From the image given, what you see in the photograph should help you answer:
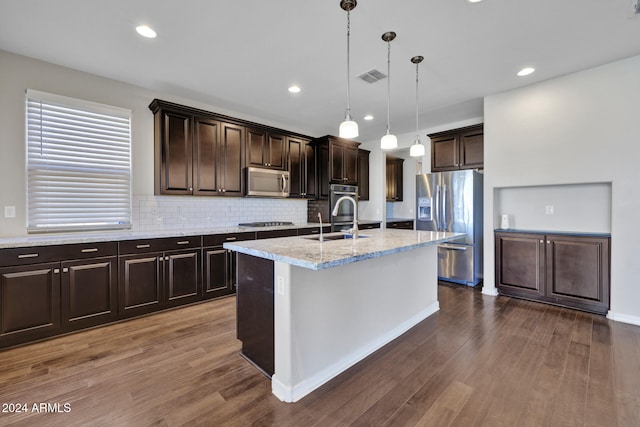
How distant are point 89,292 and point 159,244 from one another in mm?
754

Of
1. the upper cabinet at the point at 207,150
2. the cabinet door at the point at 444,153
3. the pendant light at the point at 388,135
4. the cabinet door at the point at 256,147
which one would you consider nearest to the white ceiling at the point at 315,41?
the pendant light at the point at 388,135

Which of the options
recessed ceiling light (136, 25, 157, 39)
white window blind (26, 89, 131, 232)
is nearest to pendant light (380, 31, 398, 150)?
recessed ceiling light (136, 25, 157, 39)

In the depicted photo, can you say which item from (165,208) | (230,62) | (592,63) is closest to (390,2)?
(230,62)

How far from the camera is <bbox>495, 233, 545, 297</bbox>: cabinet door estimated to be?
11.5 feet

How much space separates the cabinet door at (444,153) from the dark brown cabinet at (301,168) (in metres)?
2.18

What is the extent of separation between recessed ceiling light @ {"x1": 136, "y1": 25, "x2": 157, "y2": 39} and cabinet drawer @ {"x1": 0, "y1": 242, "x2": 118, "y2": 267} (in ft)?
6.64

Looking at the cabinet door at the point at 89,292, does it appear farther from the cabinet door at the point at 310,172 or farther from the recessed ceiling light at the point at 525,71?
the recessed ceiling light at the point at 525,71

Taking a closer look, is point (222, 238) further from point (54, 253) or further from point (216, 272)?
point (54, 253)

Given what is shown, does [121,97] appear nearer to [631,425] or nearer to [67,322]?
[67,322]

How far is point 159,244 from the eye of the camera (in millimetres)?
3174

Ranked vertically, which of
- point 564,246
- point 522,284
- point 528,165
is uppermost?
point 528,165

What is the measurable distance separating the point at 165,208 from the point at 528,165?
480 centimetres

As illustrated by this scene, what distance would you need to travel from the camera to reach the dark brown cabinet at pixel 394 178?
22.0 ft

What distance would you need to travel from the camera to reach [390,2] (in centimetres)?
207
